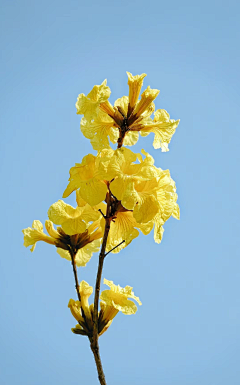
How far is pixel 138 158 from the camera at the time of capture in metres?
1.43

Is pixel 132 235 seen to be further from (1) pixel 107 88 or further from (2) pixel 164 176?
(1) pixel 107 88

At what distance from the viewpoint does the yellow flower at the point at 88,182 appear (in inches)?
52.2

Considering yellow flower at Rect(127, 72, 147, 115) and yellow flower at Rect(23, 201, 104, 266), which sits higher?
yellow flower at Rect(127, 72, 147, 115)

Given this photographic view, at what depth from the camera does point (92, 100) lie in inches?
56.2

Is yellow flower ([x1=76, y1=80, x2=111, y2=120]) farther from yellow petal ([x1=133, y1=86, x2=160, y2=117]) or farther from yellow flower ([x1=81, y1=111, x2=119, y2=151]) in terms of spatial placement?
yellow petal ([x1=133, y1=86, x2=160, y2=117])

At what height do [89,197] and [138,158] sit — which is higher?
[138,158]

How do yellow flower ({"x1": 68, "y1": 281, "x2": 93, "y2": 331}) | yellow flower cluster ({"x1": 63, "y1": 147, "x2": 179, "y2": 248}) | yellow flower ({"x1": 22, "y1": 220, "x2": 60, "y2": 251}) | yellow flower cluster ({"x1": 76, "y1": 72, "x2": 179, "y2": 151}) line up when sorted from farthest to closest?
1. yellow flower ({"x1": 22, "y1": 220, "x2": 60, "y2": 251})
2. yellow flower ({"x1": 68, "y1": 281, "x2": 93, "y2": 331})
3. yellow flower cluster ({"x1": 76, "y1": 72, "x2": 179, "y2": 151})
4. yellow flower cluster ({"x1": 63, "y1": 147, "x2": 179, "y2": 248})

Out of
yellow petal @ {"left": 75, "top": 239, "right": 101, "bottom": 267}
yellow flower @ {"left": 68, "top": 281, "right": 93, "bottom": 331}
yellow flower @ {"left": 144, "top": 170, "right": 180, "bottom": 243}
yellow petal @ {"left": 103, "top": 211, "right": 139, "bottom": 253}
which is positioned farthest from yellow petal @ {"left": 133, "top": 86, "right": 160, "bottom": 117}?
yellow flower @ {"left": 68, "top": 281, "right": 93, "bottom": 331}

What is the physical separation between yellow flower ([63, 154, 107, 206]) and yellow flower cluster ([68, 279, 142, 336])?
405 millimetres

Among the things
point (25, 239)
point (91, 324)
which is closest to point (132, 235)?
point (91, 324)

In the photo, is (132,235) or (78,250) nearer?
(132,235)

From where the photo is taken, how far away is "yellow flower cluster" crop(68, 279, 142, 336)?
4.89 ft

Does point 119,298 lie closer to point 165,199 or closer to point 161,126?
point 165,199

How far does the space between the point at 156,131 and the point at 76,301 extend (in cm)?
76
